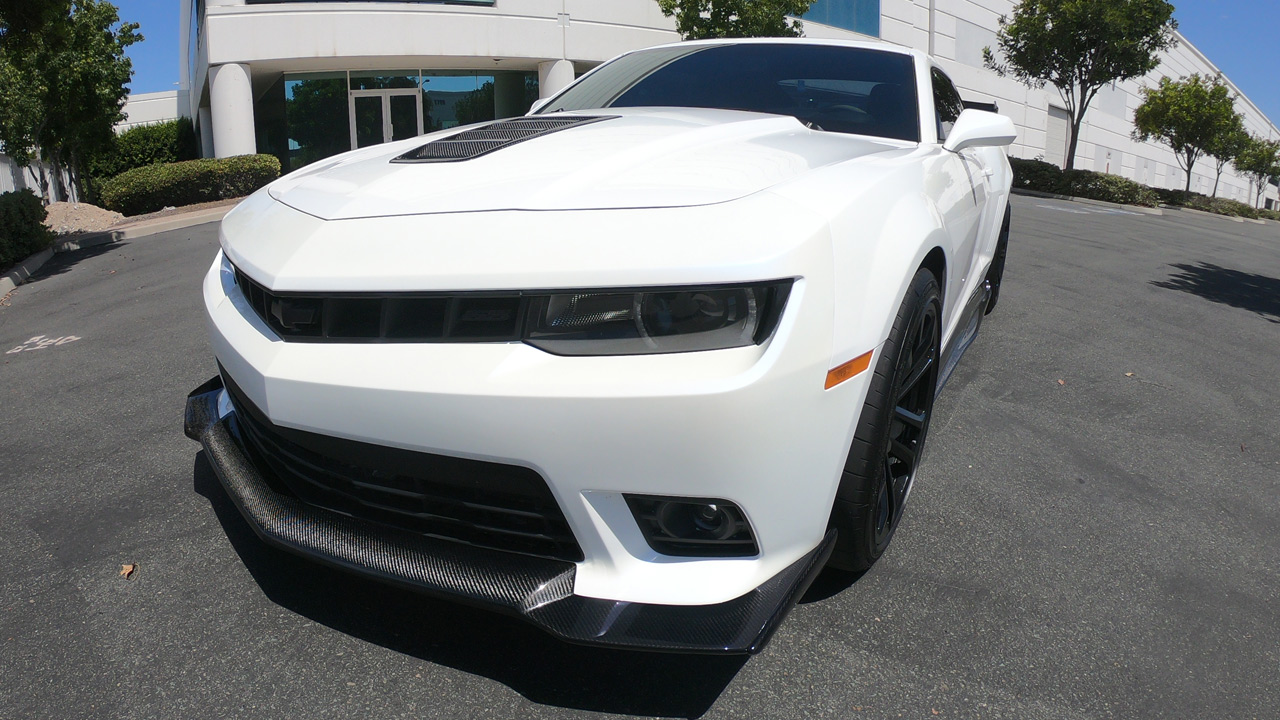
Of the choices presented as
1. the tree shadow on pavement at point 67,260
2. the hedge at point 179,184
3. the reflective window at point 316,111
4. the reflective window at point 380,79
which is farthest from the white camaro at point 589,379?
the reflective window at point 380,79

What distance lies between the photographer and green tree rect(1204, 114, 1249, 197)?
30216mm

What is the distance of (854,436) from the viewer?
5.59 feet

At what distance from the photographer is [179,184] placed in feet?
48.1

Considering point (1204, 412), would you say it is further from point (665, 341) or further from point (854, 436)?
point (665, 341)

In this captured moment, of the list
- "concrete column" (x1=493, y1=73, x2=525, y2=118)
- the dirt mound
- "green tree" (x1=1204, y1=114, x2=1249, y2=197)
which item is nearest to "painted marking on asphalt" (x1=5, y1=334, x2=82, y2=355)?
the dirt mound

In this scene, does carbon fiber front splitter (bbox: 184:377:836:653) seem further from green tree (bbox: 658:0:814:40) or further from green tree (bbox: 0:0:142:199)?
green tree (bbox: 0:0:142:199)

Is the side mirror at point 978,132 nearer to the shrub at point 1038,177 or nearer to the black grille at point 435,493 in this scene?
the black grille at point 435,493

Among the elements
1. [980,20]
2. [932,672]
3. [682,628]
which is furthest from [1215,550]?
[980,20]

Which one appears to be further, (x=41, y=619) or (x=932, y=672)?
(x=41, y=619)

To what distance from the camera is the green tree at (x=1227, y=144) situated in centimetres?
3022

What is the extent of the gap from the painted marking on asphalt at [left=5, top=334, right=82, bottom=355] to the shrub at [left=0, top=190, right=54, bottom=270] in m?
4.03

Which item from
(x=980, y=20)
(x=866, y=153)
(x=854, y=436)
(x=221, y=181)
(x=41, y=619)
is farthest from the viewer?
(x=980, y=20)

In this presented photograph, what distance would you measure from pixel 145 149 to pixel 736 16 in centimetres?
2528

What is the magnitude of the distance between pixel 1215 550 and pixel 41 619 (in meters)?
3.15
